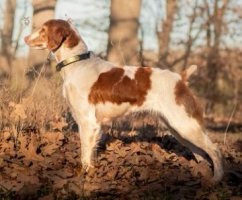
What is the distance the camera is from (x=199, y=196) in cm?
542

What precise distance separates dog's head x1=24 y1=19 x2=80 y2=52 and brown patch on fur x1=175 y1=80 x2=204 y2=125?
1400 mm

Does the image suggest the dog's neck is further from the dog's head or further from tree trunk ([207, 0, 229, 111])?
tree trunk ([207, 0, 229, 111])

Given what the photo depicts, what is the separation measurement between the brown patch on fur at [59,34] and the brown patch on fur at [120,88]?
581 millimetres

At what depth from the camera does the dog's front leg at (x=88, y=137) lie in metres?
6.38

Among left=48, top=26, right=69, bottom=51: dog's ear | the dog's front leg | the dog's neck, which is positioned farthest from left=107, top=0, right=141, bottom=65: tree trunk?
the dog's front leg

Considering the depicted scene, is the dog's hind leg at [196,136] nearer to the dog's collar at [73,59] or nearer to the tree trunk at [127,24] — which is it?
the dog's collar at [73,59]

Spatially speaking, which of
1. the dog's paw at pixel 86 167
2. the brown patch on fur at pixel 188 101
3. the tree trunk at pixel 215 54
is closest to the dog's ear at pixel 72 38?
the brown patch on fur at pixel 188 101

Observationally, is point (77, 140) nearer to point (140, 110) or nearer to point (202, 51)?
point (140, 110)

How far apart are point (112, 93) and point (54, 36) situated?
98 cm

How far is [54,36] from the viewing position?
256 inches

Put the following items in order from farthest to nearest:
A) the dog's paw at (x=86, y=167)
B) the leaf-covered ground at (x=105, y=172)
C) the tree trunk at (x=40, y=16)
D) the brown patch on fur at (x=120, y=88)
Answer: the tree trunk at (x=40, y=16) → the brown patch on fur at (x=120, y=88) → the dog's paw at (x=86, y=167) → the leaf-covered ground at (x=105, y=172)

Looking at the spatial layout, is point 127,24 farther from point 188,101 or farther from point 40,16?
point 188,101

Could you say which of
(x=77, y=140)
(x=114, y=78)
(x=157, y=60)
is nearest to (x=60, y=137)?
(x=77, y=140)

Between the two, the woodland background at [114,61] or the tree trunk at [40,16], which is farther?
the tree trunk at [40,16]
